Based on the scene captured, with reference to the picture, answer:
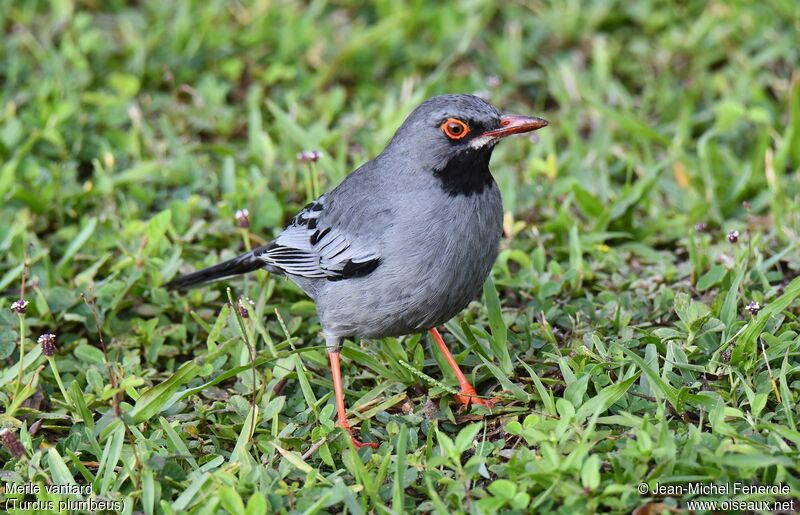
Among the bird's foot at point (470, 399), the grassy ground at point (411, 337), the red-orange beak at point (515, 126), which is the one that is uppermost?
the red-orange beak at point (515, 126)

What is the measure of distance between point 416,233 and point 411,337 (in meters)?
1.12

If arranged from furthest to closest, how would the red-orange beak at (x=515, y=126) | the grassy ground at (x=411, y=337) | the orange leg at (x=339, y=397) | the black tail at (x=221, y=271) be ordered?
1. the black tail at (x=221, y=271)
2. the red-orange beak at (x=515, y=126)
3. the orange leg at (x=339, y=397)
4. the grassy ground at (x=411, y=337)

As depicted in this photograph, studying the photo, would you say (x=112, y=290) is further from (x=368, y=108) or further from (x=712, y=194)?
(x=712, y=194)

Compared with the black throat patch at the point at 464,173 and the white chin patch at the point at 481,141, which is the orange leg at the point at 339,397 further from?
the white chin patch at the point at 481,141

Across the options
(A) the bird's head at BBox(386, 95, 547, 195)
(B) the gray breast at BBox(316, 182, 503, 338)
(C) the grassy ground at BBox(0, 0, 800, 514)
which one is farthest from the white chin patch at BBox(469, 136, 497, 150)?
(C) the grassy ground at BBox(0, 0, 800, 514)

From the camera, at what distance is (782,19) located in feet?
28.1

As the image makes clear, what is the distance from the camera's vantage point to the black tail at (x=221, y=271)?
5.75 m

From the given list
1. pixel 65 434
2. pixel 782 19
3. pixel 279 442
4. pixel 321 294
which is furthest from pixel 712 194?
pixel 65 434

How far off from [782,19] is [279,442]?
21.1ft

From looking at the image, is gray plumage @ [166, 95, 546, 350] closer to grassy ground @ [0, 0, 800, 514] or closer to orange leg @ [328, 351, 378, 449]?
orange leg @ [328, 351, 378, 449]

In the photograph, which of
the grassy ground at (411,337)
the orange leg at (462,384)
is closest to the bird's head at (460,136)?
the grassy ground at (411,337)

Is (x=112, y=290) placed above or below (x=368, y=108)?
below

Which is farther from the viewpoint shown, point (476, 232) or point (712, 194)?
point (712, 194)

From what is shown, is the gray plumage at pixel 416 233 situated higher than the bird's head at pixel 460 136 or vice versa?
the bird's head at pixel 460 136
